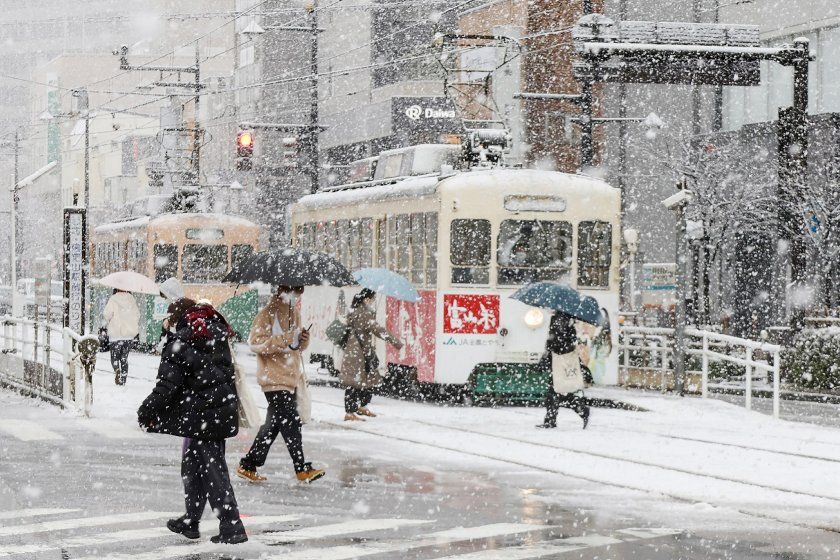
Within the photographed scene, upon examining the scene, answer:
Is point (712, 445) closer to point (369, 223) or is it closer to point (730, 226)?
point (369, 223)

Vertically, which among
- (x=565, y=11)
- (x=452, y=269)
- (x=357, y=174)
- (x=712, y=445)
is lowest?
(x=712, y=445)

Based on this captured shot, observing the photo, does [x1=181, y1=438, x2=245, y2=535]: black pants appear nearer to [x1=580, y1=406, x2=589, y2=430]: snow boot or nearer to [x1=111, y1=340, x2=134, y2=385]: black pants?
[x1=580, y1=406, x2=589, y2=430]: snow boot

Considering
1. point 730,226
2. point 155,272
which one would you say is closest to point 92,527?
point 155,272

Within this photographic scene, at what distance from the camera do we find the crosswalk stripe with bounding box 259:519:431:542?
31.2 feet

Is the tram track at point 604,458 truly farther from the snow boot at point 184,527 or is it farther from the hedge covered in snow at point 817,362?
the hedge covered in snow at point 817,362

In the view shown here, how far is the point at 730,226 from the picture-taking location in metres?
39.8

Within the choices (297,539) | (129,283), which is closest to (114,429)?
(297,539)

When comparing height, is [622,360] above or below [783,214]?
below

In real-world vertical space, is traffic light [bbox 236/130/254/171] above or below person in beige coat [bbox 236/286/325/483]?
above

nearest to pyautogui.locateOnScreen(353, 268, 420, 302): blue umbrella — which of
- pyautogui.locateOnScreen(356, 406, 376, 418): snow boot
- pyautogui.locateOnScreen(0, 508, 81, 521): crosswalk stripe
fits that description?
pyautogui.locateOnScreen(356, 406, 376, 418): snow boot

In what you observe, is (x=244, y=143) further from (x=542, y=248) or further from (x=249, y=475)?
(x=249, y=475)

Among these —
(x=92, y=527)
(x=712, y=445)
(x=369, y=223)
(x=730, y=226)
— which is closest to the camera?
(x=92, y=527)

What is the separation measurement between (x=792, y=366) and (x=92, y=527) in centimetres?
1771

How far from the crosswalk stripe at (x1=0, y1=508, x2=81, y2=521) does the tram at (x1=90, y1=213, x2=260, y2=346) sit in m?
22.4
